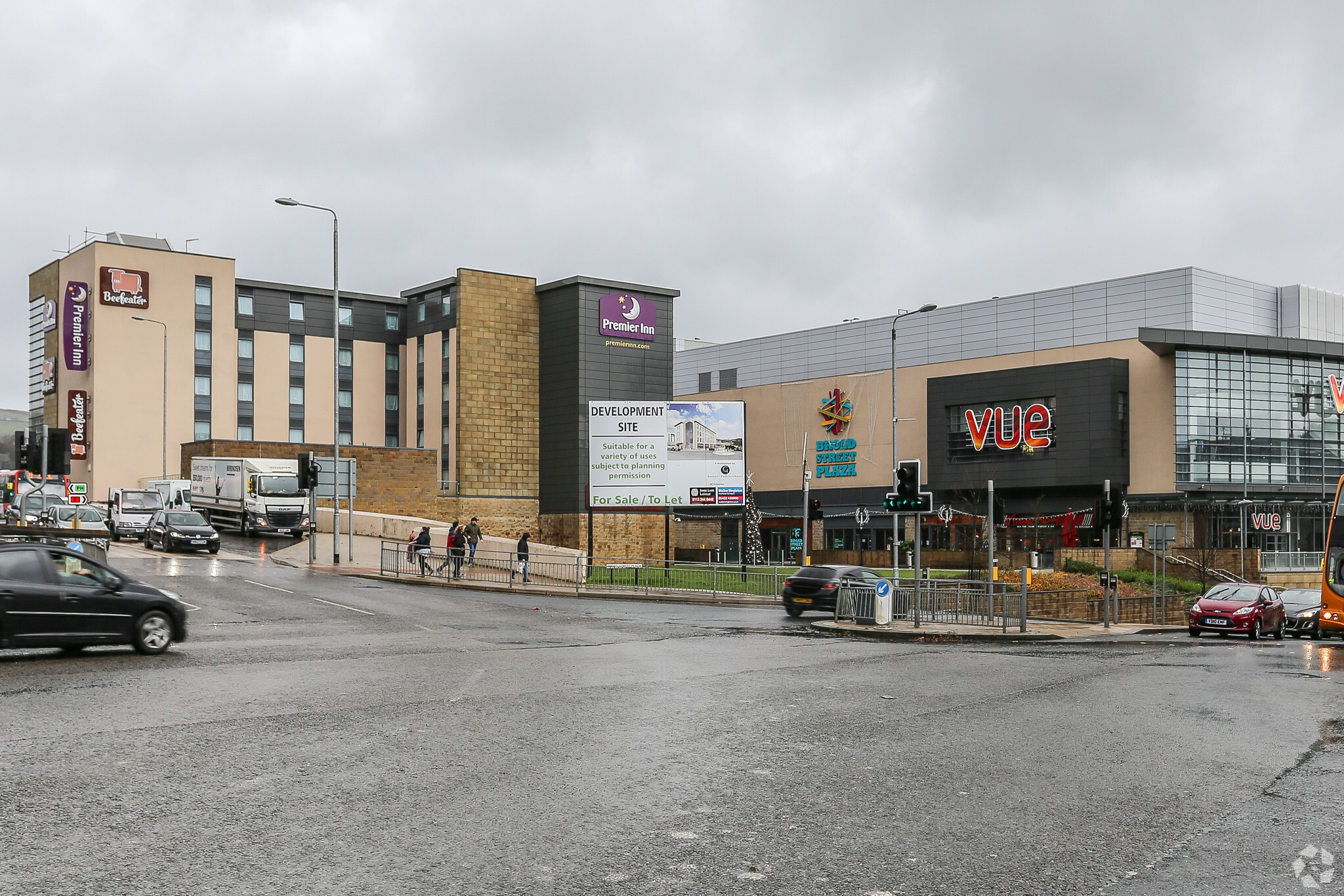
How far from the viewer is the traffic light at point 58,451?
25.7 m

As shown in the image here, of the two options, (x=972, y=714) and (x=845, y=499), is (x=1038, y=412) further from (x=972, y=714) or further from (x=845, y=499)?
(x=972, y=714)

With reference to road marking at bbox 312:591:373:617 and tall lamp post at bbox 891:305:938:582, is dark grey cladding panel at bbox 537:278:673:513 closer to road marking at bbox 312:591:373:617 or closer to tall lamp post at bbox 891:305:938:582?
tall lamp post at bbox 891:305:938:582

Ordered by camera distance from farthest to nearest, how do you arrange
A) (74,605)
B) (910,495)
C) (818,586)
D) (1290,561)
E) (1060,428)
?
(1060,428) → (1290,561) → (818,586) → (910,495) → (74,605)

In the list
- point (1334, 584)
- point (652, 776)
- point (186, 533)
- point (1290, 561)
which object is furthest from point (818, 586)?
point (1290, 561)

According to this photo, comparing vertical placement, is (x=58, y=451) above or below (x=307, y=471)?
above

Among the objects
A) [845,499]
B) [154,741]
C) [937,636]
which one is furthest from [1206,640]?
[845,499]

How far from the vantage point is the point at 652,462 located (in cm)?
5138

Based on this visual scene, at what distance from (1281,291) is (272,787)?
84.6 metres

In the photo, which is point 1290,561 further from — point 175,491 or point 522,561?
point 175,491

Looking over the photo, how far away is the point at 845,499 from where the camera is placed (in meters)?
87.1

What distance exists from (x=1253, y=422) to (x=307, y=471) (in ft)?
183

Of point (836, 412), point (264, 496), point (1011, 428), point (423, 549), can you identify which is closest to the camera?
point (423, 549)

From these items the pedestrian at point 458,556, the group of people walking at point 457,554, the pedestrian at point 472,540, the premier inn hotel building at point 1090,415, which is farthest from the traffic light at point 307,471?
the premier inn hotel building at point 1090,415

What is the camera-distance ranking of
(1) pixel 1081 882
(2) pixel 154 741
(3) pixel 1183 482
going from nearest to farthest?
(1) pixel 1081 882
(2) pixel 154 741
(3) pixel 1183 482
